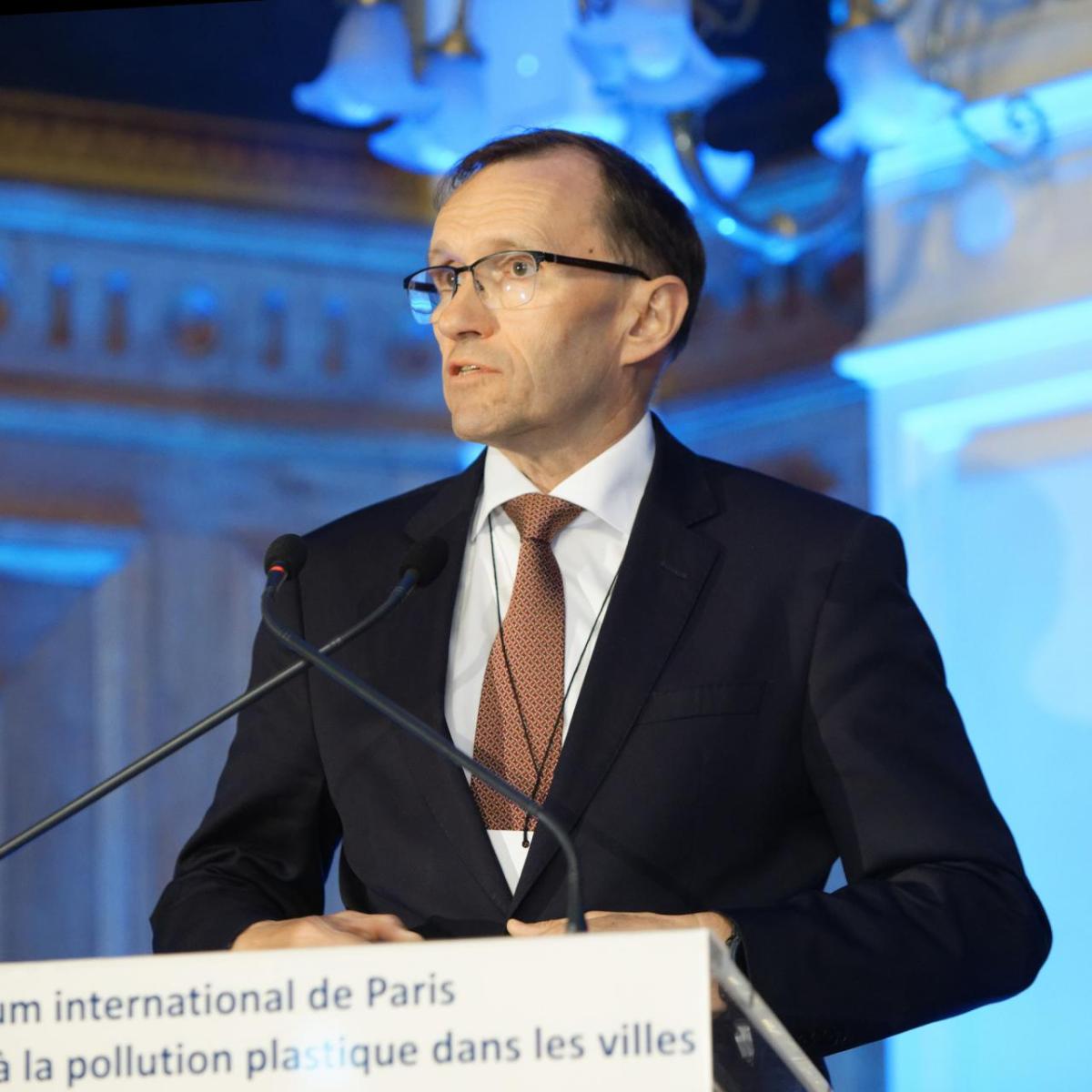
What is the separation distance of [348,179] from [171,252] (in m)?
0.39

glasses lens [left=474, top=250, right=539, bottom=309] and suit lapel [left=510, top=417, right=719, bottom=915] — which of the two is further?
glasses lens [left=474, top=250, right=539, bottom=309]

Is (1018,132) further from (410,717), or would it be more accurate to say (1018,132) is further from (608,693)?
(410,717)

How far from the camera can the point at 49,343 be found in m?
3.55

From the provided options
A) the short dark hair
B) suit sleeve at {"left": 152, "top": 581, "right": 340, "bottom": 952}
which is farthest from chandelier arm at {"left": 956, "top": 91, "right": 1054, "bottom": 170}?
suit sleeve at {"left": 152, "top": 581, "right": 340, "bottom": 952}

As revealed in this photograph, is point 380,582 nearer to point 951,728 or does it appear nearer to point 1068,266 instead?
point 951,728

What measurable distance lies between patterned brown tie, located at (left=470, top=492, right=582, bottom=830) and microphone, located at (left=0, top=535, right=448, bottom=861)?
28cm

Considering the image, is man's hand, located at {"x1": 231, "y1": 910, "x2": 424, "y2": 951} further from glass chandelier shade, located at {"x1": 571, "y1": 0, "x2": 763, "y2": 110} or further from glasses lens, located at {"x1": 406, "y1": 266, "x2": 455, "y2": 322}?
glass chandelier shade, located at {"x1": 571, "y1": 0, "x2": 763, "y2": 110}

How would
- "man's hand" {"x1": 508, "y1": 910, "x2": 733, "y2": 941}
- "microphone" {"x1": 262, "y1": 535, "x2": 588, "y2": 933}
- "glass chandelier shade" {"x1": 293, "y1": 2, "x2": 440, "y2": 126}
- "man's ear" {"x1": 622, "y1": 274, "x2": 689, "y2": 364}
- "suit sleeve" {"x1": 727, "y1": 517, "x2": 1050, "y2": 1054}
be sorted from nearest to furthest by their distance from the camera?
"microphone" {"x1": 262, "y1": 535, "x2": 588, "y2": 933}
"man's hand" {"x1": 508, "y1": 910, "x2": 733, "y2": 941}
"suit sleeve" {"x1": 727, "y1": 517, "x2": 1050, "y2": 1054}
"man's ear" {"x1": 622, "y1": 274, "x2": 689, "y2": 364}
"glass chandelier shade" {"x1": 293, "y1": 2, "x2": 440, "y2": 126}

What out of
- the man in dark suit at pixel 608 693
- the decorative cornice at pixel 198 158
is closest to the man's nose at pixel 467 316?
the man in dark suit at pixel 608 693

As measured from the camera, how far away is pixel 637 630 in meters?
2.03

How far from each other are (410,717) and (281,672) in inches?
8.3

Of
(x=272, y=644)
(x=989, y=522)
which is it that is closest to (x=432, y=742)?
(x=272, y=644)

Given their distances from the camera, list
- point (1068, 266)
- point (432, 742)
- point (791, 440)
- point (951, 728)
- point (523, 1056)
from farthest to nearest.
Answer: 1. point (791, 440)
2. point (1068, 266)
3. point (951, 728)
4. point (432, 742)
5. point (523, 1056)

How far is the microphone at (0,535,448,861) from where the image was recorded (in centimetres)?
158
